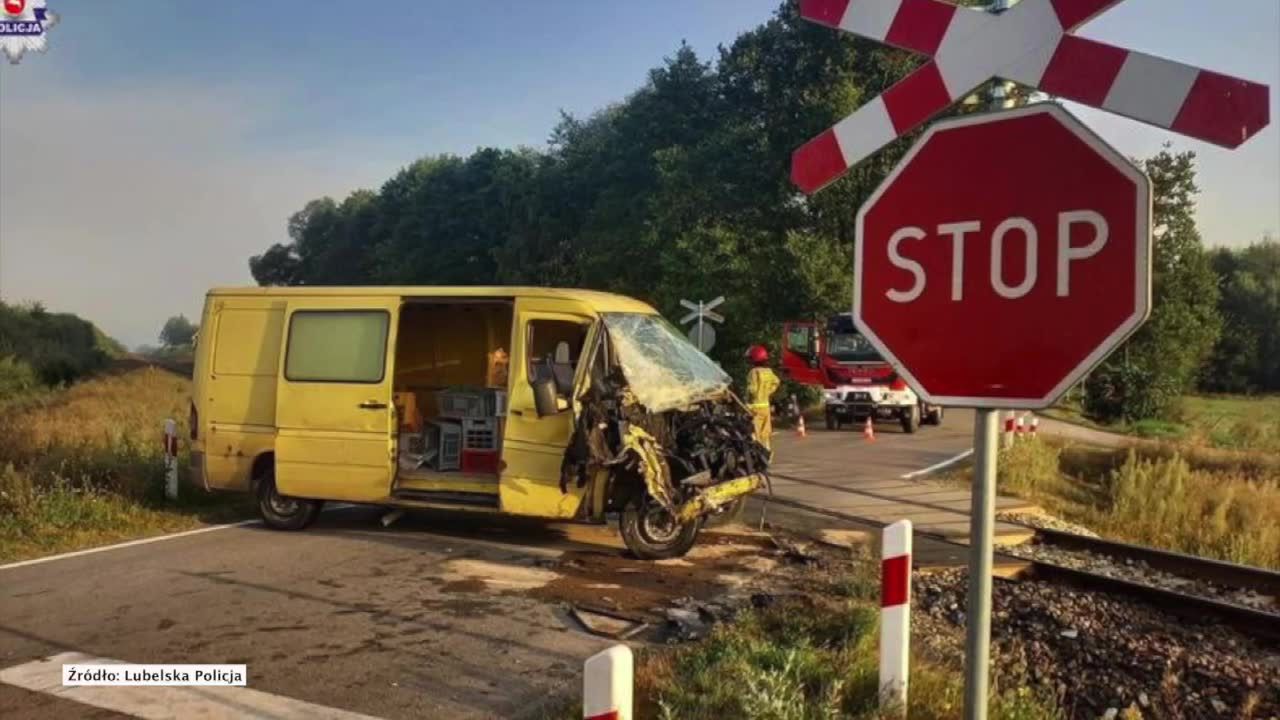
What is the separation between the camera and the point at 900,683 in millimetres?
3977

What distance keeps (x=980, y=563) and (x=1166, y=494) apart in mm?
12271

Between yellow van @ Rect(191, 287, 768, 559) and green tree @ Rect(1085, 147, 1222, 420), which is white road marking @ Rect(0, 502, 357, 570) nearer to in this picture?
yellow van @ Rect(191, 287, 768, 559)

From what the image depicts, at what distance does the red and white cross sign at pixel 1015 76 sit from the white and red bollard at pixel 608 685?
153cm

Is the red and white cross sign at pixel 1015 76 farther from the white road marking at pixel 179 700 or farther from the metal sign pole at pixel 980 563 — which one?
the white road marking at pixel 179 700

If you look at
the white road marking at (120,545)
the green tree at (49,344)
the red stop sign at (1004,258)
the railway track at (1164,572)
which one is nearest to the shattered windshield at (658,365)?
the railway track at (1164,572)

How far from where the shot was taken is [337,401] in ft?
29.9

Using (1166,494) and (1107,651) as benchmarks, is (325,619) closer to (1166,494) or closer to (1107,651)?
(1107,651)

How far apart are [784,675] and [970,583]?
202cm

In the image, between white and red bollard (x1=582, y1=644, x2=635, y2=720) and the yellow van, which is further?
the yellow van

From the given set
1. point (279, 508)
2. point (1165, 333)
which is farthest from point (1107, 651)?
point (1165, 333)

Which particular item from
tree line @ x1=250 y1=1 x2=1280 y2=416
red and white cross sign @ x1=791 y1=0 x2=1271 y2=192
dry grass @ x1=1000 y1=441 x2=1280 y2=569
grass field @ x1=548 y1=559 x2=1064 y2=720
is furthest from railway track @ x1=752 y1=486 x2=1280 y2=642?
tree line @ x1=250 y1=1 x2=1280 y2=416

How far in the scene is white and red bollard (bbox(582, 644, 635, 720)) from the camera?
102 inches

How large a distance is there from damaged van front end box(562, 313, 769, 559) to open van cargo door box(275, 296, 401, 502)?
2.13 m

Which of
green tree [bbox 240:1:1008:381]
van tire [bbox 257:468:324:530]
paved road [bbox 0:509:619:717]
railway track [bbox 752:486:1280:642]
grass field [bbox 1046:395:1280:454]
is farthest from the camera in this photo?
green tree [bbox 240:1:1008:381]
